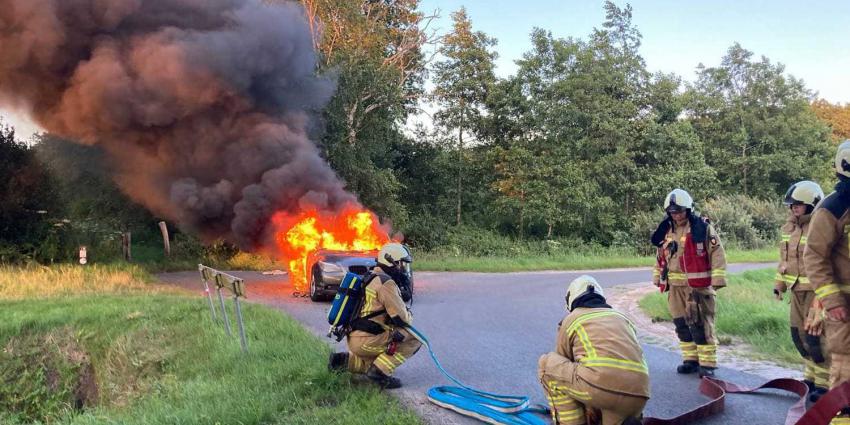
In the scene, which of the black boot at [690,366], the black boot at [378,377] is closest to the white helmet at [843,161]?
the black boot at [690,366]

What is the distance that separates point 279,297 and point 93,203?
16.4m

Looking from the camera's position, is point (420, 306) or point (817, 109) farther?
point (817, 109)

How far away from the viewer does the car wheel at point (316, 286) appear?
11.2 meters

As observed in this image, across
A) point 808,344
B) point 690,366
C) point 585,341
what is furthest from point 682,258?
point 585,341

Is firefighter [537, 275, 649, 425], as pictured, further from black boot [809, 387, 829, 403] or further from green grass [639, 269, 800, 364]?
green grass [639, 269, 800, 364]

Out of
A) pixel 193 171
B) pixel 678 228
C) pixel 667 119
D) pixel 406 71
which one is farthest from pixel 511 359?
pixel 667 119

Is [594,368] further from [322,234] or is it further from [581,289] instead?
[322,234]

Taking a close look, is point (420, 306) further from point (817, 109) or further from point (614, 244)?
point (817, 109)

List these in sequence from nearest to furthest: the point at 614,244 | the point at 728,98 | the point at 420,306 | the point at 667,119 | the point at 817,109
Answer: the point at 420,306, the point at 614,244, the point at 667,119, the point at 728,98, the point at 817,109

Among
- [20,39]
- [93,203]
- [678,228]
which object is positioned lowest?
[678,228]

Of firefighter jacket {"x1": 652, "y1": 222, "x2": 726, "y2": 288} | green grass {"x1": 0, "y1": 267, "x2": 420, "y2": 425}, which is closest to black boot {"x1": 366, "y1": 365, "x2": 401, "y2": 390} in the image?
green grass {"x1": 0, "y1": 267, "x2": 420, "y2": 425}

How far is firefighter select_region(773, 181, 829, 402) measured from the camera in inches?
201

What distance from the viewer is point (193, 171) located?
1728cm

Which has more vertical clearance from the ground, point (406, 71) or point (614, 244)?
point (406, 71)
